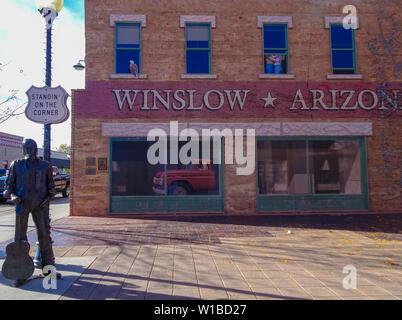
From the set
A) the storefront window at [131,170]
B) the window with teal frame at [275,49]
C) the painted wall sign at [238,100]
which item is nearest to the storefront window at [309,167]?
the painted wall sign at [238,100]

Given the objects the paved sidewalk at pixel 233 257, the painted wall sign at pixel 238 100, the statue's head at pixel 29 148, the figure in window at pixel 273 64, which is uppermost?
the figure in window at pixel 273 64

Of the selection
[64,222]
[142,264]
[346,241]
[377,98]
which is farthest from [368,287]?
[377,98]

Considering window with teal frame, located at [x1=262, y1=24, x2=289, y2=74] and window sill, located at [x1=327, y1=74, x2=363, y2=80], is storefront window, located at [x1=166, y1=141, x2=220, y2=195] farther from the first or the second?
window sill, located at [x1=327, y1=74, x2=363, y2=80]

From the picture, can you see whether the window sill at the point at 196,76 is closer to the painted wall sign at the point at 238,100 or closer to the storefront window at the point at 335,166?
the painted wall sign at the point at 238,100

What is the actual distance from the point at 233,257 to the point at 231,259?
0.13 meters

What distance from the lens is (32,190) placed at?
4492mm

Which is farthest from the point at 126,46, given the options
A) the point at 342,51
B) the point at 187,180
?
the point at 342,51

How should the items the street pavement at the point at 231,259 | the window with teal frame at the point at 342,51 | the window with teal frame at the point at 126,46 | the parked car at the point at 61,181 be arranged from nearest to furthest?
the street pavement at the point at 231,259 → the window with teal frame at the point at 126,46 → the window with teal frame at the point at 342,51 → the parked car at the point at 61,181

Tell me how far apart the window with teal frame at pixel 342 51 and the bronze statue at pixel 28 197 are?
10826 millimetres

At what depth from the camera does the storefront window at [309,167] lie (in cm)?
1107

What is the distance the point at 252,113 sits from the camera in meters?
10.9

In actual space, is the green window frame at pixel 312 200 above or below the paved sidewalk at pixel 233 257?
above

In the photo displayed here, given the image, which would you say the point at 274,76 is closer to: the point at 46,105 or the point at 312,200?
the point at 312,200

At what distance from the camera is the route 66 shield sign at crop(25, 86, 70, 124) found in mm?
5062
